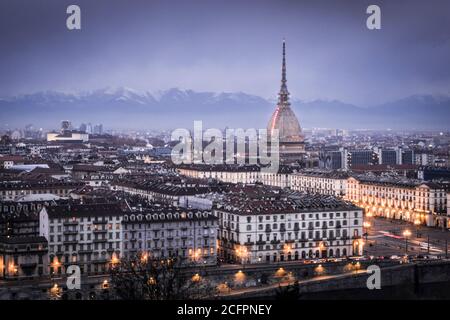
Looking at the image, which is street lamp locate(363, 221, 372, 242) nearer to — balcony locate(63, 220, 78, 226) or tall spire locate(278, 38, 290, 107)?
balcony locate(63, 220, 78, 226)

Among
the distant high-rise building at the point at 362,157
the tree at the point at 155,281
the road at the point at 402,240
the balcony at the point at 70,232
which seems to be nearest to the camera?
the tree at the point at 155,281

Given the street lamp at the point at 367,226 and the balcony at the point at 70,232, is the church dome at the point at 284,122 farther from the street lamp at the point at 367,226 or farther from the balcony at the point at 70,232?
the balcony at the point at 70,232

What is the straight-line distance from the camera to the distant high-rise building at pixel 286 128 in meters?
93.8

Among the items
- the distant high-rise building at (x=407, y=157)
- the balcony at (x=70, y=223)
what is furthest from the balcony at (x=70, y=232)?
the distant high-rise building at (x=407, y=157)

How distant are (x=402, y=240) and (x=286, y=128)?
56.1 meters

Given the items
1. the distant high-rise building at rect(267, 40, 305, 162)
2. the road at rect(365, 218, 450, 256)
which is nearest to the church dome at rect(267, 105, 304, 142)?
the distant high-rise building at rect(267, 40, 305, 162)

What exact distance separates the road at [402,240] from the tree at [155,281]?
29.0 feet

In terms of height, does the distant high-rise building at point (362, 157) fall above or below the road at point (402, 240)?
above

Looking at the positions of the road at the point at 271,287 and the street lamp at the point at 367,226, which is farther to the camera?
the street lamp at the point at 367,226

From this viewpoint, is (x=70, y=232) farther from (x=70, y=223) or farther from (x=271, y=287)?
(x=271, y=287)

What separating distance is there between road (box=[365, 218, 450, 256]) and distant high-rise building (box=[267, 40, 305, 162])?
4433cm

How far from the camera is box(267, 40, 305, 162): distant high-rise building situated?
308ft

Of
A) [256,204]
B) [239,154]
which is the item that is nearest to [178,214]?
[256,204]
